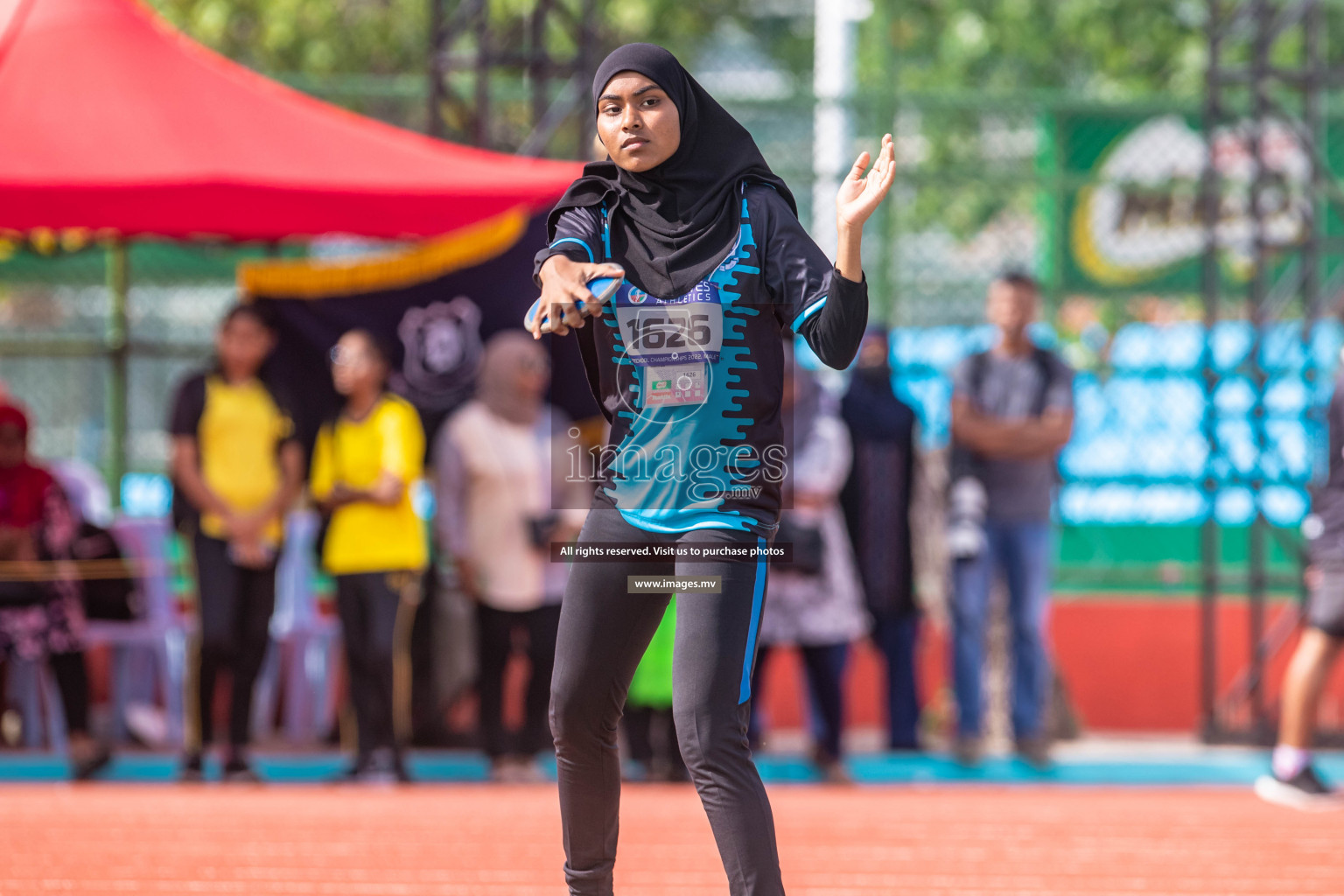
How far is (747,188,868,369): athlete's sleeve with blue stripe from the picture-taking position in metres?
3.31

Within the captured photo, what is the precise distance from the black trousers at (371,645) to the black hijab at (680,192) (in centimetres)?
419

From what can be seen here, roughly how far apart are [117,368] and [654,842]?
448cm

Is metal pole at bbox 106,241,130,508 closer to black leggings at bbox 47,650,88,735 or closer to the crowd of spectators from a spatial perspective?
the crowd of spectators

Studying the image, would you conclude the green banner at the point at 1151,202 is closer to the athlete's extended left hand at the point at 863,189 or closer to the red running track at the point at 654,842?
the red running track at the point at 654,842

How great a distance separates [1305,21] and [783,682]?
458 centimetres

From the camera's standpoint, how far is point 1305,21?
9039 millimetres

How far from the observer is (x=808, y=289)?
11.3 feet

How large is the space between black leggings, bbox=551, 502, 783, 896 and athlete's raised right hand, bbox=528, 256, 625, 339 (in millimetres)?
480

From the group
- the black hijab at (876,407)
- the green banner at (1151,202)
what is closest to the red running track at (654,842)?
the black hijab at (876,407)

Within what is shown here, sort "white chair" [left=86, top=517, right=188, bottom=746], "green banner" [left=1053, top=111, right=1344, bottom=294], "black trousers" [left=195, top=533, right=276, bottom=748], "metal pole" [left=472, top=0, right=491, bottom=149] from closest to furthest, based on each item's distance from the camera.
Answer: "black trousers" [left=195, top=533, right=276, bottom=748]
"white chair" [left=86, top=517, right=188, bottom=746]
"metal pole" [left=472, top=0, right=491, bottom=149]
"green banner" [left=1053, top=111, right=1344, bottom=294]

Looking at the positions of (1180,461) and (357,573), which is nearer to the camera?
(357,573)

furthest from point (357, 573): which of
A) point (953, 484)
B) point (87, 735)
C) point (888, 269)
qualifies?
point (888, 269)

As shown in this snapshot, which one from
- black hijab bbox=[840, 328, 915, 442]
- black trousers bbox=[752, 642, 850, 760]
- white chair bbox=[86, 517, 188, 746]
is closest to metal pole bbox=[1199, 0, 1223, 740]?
black hijab bbox=[840, 328, 915, 442]

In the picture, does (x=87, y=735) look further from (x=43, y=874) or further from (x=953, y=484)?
(x=953, y=484)
